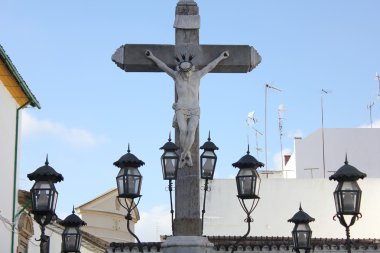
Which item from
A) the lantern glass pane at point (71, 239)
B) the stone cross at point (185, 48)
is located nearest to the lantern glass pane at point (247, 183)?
the stone cross at point (185, 48)

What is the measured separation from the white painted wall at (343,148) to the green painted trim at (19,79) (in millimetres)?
14354

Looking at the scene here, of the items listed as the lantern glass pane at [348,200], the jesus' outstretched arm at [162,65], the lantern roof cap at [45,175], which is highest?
the jesus' outstretched arm at [162,65]

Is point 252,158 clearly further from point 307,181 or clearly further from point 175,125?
point 307,181

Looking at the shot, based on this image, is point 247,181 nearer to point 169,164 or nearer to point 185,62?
point 169,164

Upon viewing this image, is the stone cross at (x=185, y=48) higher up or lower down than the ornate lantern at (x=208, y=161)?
higher up

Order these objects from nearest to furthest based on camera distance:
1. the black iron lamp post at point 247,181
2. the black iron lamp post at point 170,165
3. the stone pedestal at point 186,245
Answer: the stone pedestal at point 186,245
the black iron lamp post at point 170,165
the black iron lamp post at point 247,181

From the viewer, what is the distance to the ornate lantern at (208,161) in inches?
361

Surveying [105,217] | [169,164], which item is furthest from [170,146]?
[105,217]

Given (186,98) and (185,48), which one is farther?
(185,48)

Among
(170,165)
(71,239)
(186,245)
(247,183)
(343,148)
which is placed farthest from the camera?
(343,148)

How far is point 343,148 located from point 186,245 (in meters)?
26.8

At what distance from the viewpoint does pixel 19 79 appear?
2116 centimetres

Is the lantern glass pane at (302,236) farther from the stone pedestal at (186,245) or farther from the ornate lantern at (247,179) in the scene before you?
the stone pedestal at (186,245)

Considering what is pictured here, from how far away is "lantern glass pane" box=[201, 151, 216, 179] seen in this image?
917 centimetres
